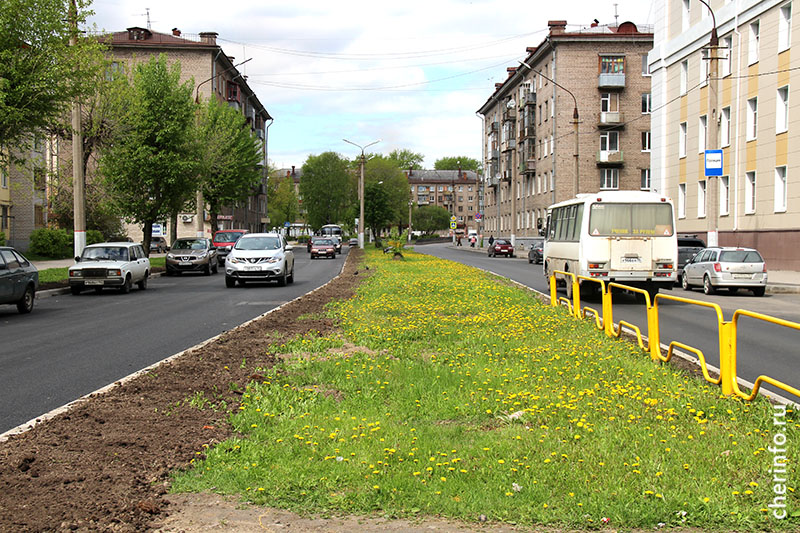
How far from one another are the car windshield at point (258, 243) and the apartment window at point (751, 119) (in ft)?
74.2

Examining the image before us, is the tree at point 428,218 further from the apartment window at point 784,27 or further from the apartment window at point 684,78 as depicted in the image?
the apartment window at point 784,27

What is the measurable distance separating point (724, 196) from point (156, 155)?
27.6 metres

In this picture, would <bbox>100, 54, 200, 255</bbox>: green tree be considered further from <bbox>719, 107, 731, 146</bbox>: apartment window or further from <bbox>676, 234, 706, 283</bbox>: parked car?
<bbox>719, 107, 731, 146</bbox>: apartment window

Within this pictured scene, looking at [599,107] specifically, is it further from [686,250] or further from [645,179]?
[686,250]

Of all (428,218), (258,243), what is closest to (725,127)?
(258,243)

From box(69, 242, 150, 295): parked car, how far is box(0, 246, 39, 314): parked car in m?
5.15

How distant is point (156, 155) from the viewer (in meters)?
36.8

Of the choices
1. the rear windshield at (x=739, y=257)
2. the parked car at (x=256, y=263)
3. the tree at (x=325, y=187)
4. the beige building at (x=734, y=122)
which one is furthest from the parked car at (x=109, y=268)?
the tree at (x=325, y=187)

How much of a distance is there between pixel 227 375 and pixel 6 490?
3.80 m

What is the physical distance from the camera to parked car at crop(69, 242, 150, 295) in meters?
23.7

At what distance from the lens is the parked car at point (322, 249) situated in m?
56.7

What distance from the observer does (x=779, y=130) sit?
33344 mm

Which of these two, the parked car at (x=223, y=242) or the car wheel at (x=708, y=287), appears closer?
the car wheel at (x=708, y=287)

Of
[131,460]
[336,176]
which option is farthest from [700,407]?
[336,176]
